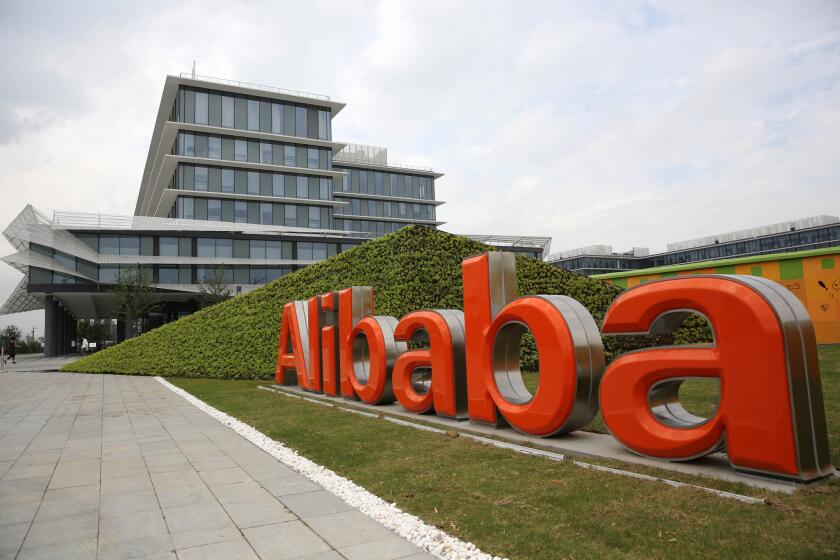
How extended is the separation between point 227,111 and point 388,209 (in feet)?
93.5

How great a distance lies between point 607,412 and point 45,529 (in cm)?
592

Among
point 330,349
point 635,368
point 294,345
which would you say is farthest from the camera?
point 294,345

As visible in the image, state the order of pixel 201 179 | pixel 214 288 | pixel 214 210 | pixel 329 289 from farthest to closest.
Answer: pixel 214 210 < pixel 201 179 < pixel 214 288 < pixel 329 289

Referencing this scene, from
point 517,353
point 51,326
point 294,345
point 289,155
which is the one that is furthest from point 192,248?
point 517,353

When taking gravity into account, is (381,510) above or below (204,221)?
below

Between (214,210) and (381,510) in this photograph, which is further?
(214,210)

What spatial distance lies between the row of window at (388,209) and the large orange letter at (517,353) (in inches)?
2761

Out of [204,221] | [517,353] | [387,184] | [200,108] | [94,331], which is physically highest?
[200,108]

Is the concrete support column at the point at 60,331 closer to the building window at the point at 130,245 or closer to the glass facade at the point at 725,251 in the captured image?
the building window at the point at 130,245

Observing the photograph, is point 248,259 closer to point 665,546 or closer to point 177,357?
point 177,357

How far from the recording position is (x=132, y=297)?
42.2 m

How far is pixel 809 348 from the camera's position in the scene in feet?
17.6

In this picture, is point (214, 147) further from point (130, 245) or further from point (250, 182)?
point (130, 245)

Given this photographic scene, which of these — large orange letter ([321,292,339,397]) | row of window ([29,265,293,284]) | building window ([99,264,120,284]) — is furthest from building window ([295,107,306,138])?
large orange letter ([321,292,339,397])
